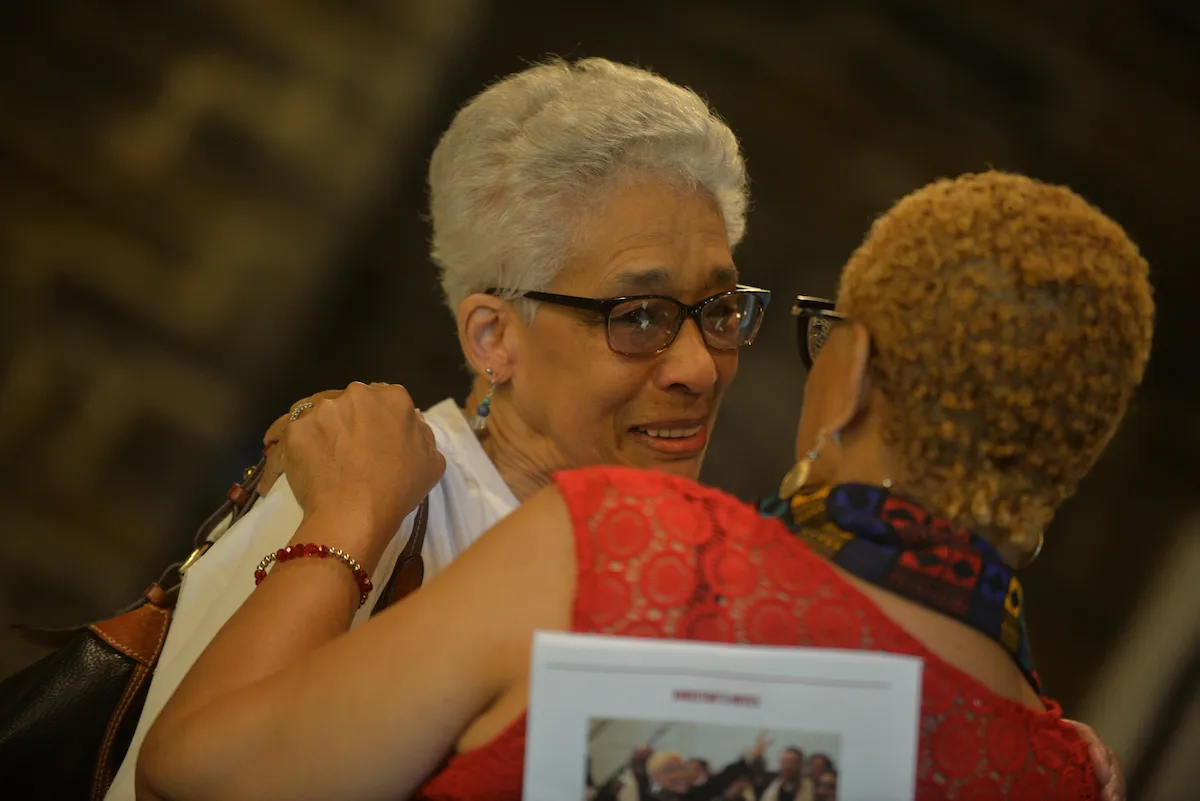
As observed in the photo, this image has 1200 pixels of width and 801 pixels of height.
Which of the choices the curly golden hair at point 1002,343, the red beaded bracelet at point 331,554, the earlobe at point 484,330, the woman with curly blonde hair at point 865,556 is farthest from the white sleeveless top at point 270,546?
the curly golden hair at point 1002,343

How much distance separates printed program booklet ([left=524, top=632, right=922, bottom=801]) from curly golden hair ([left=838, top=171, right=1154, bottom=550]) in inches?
10.7

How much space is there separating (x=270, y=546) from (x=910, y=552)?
1.02 metres

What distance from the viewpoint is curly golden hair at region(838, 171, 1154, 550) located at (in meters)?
1.13

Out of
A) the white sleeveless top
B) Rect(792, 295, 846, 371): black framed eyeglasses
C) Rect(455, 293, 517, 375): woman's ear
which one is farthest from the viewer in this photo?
Rect(455, 293, 517, 375): woman's ear

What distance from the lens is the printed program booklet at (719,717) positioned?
3.22ft

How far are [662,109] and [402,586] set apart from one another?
932 millimetres

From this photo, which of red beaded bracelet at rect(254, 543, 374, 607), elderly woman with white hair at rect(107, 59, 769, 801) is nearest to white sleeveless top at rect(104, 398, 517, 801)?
elderly woman with white hair at rect(107, 59, 769, 801)

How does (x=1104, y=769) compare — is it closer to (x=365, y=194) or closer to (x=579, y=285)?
(x=579, y=285)

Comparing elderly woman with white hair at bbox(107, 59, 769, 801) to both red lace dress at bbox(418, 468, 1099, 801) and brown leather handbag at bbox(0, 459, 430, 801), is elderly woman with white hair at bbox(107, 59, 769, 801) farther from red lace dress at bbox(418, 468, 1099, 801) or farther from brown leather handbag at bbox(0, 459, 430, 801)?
red lace dress at bbox(418, 468, 1099, 801)

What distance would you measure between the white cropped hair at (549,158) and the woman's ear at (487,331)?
0.04 meters

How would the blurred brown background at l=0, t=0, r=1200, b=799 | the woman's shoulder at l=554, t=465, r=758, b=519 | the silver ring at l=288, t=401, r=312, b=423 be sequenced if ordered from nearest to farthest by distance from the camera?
the woman's shoulder at l=554, t=465, r=758, b=519 → the silver ring at l=288, t=401, r=312, b=423 → the blurred brown background at l=0, t=0, r=1200, b=799

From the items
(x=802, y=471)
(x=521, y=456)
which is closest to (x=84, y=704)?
(x=521, y=456)

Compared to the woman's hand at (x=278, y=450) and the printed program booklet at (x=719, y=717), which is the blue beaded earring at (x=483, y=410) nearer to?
the woman's hand at (x=278, y=450)

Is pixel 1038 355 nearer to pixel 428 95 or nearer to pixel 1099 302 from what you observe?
pixel 1099 302
